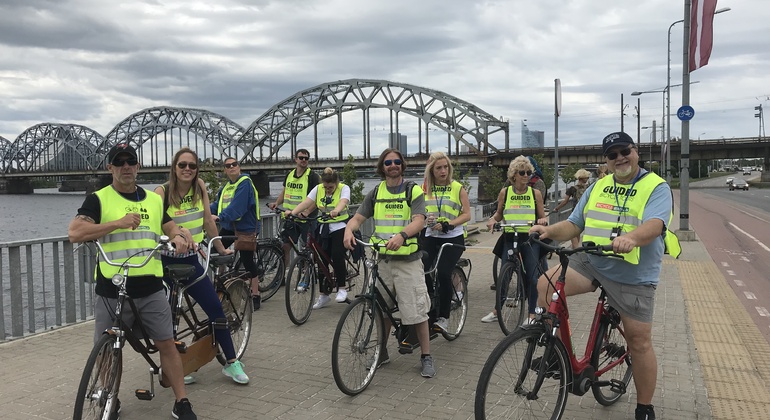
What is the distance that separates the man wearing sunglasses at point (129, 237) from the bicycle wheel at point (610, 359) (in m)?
2.70

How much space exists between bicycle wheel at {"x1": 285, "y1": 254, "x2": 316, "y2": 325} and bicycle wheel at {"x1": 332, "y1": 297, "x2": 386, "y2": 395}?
1939 millimetres

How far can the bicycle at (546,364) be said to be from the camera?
337 centimetres

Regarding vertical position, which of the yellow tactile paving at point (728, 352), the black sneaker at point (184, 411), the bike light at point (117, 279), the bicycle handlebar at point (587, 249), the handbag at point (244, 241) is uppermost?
the bicycle handlebar at point (587, 249)

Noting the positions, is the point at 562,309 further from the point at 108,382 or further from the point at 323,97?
the point at 323,97

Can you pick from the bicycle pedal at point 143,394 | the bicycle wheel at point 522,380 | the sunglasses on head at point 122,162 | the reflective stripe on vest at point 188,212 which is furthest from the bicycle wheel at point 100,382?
the bicycle wheel at point 522,380

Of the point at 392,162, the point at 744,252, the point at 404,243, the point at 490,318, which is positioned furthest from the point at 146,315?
the point at 744,252

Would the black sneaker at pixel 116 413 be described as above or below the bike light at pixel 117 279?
below

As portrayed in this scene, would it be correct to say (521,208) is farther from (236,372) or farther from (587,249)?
(236,372)

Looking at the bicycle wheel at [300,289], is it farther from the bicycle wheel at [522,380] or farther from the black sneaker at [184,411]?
the bicycle wheel at [522,380]

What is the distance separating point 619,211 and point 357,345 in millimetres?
2099

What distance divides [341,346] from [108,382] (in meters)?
1.55

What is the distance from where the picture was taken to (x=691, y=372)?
203 inches

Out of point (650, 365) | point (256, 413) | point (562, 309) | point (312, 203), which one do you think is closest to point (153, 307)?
point (256, 413)

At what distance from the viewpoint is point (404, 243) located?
4.82 meters
